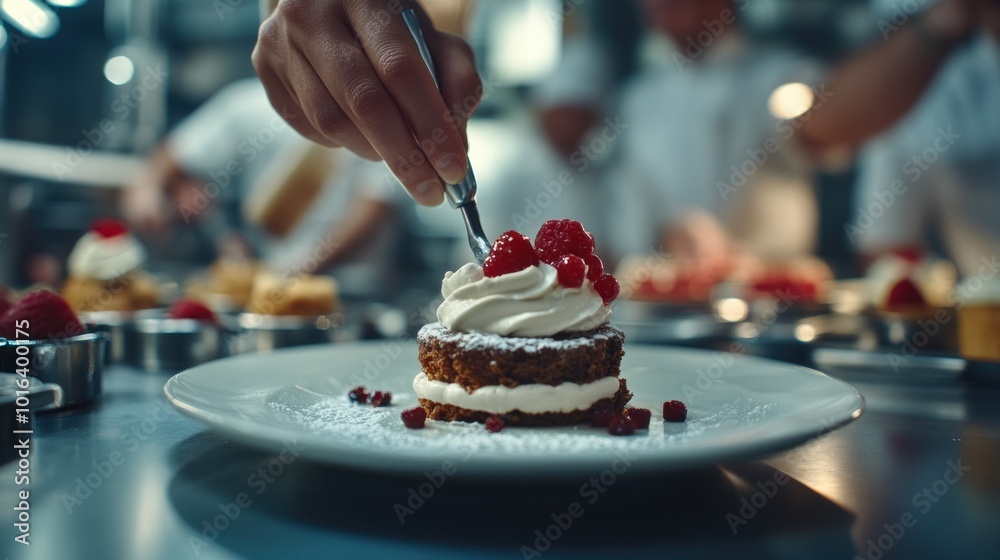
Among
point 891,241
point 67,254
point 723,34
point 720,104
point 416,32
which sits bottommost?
point 67,254

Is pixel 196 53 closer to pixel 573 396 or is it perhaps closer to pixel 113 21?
pixel 113 21

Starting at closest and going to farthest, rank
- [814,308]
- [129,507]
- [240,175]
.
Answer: [129,507] < [814,308] < [240,175]

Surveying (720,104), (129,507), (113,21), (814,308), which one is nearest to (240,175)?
(113,21)

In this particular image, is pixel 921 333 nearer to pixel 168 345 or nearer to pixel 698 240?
pixel 168 345

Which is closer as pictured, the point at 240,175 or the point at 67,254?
the point at 67,254

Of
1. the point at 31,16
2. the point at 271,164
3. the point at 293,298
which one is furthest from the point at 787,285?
the point at 31,16
